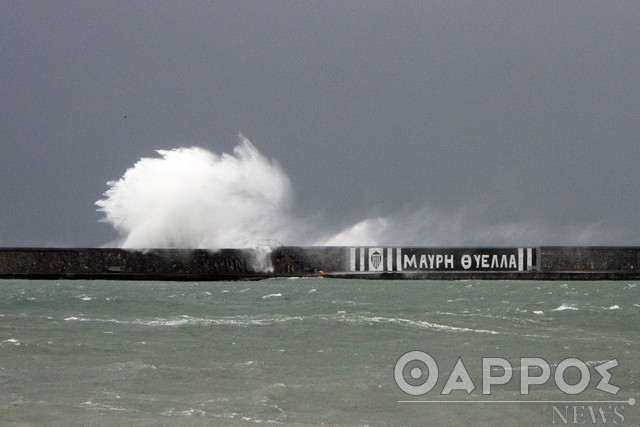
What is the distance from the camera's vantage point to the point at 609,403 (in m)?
11.3

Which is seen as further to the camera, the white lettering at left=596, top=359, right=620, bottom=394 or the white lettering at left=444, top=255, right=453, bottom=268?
the white lettering at left=444, top=255, right=453, bottom=268

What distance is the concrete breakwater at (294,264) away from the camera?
38.7 m

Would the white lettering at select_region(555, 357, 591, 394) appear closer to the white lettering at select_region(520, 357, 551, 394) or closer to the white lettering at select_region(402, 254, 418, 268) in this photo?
the white lettering at select_region(520, 357, 551, 394)

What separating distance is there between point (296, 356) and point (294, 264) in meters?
24.0

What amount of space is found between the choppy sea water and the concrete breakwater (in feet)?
36.3

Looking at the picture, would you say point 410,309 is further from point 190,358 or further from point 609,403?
point 609,403

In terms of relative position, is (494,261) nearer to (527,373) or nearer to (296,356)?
(296,356)

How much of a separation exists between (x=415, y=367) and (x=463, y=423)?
3.61 meters

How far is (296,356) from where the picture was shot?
579 inches

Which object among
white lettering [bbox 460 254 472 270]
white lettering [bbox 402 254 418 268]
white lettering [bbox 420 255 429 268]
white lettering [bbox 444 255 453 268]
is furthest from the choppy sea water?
white lettering [bbox 460 254 472 270]

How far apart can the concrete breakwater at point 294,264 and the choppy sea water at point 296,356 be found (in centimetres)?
1107

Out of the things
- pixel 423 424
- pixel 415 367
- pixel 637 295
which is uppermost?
pixel 637 295

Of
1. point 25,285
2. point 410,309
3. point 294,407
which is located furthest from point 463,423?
point 25,285

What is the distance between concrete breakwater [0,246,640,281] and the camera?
38.7 metres
